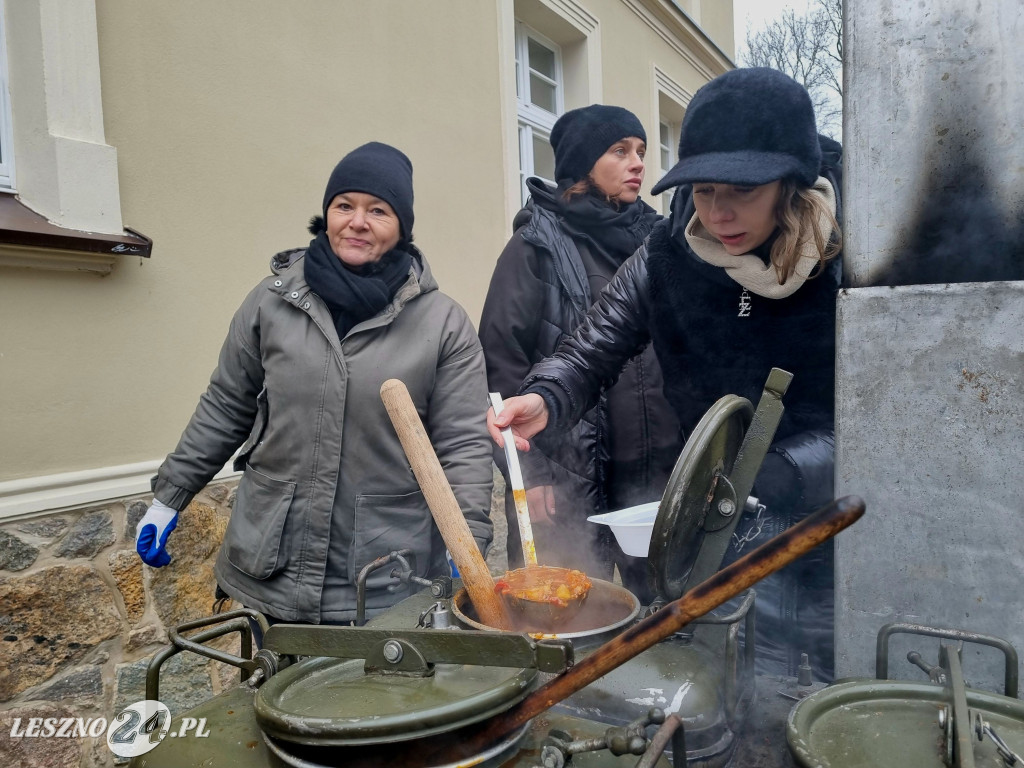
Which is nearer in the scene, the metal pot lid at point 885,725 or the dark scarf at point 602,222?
the metal pot lid at point 885,725

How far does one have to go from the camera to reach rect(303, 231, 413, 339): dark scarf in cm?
242

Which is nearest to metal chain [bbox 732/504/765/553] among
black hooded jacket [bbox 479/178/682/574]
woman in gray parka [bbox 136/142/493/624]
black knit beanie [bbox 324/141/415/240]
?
woman in gray parka [bbox 136/142/493/624]

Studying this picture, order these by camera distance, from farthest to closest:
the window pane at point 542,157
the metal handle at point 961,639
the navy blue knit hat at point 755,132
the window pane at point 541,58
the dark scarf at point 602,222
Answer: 1. the window pane at point 542,157
2. the window pane at point 541,58
3. the dark scarf at point 602,222
4. the navy blue knit hat at point 755,132
5. the metal handle at point 961,639

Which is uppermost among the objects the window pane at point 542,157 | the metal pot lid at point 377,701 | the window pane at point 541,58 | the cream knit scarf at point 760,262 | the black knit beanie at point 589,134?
the window pane at point 541,58

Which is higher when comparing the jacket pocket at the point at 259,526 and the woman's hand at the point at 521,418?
the woman's hand at the point at 521,418

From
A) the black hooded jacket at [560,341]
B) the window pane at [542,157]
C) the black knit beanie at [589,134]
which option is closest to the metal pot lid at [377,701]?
the black hooded jacket at [560,341]

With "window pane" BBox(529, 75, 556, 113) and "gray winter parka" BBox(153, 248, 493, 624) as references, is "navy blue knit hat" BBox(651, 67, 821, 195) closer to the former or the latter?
"gray winter parka" BBox(153, 248, 493, 624)

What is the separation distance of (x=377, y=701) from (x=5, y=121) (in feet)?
10.2

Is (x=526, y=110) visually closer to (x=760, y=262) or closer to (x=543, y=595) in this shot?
(x=760, y=262)

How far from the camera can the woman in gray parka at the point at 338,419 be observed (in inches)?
93.6

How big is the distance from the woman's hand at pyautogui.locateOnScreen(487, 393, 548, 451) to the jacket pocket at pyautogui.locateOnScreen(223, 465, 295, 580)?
0.76m

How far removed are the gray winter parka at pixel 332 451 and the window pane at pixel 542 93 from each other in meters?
5.41

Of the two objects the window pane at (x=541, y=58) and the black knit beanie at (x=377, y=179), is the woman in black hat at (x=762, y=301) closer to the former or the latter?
the black knit beanie at (x=377, y=179)

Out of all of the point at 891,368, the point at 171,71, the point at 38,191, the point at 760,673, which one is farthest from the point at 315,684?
the point at 171,71
